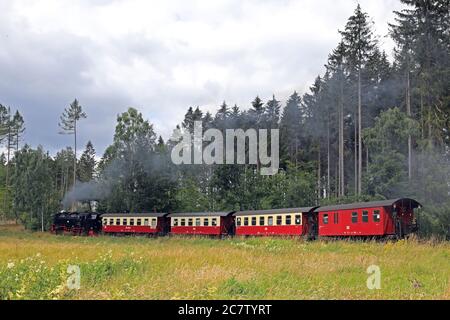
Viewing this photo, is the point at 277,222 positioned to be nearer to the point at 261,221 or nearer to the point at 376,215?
the point at 261,221

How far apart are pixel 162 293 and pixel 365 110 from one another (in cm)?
4928

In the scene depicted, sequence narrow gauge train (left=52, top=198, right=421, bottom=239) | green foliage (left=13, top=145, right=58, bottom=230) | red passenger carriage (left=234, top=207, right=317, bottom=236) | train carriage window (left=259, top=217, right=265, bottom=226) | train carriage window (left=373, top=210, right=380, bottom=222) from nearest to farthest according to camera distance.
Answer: train carriage window (left=373, top=210, right=380, bottom=222)
narrow gauge train (left=52, top=198, right=421, bottom=239)
red passenger carriage (left=234, top=207, right=317, bottom=236)
train carriage window (left=259, top=217, right=265, bottom=226)
green foliage (left=13, top=145, right=58, bottom=230)

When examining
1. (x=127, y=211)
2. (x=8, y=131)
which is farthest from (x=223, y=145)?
(x=8, y=131)

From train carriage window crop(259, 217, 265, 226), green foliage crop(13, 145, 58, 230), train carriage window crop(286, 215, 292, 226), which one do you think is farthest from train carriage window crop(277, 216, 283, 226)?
green foliage crop(13, 145, 58, 230)

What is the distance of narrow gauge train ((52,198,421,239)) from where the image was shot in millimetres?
26250

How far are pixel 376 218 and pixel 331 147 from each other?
36994mm

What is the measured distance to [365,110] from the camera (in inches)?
2138

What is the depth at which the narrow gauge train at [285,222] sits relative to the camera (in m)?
26.2

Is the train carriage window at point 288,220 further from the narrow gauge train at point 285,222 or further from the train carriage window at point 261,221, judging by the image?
the train carriage window at point 261,221

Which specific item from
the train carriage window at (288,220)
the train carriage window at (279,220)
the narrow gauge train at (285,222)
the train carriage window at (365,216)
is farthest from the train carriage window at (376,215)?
the train carriage window at (279,220)

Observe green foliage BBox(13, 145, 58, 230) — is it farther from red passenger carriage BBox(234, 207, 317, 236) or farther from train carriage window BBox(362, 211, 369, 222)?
train carriage window BBox(362, 211, 369, 222)

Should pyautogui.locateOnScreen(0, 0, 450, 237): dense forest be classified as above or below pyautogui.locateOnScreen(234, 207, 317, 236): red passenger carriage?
above
